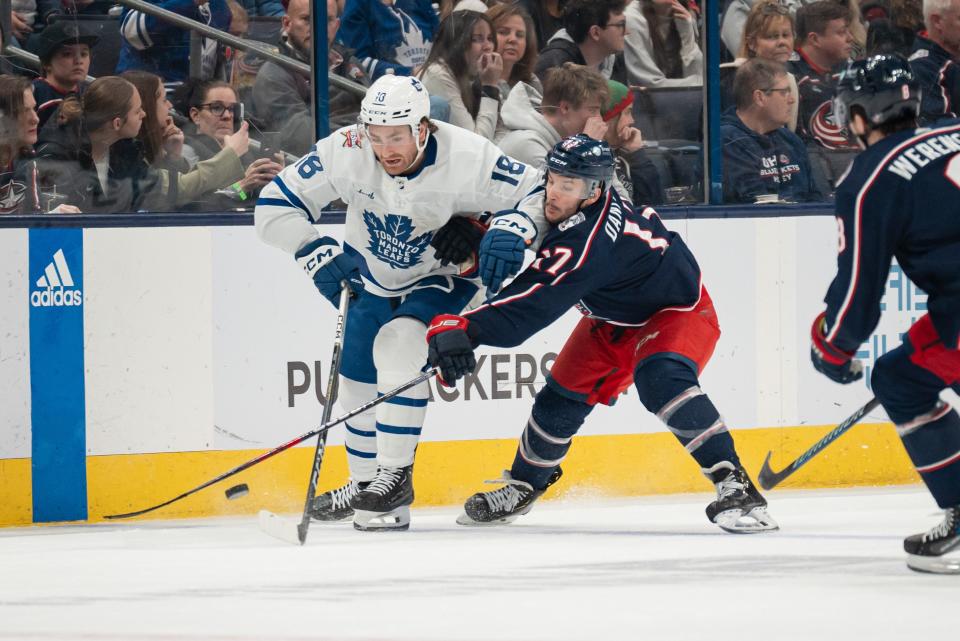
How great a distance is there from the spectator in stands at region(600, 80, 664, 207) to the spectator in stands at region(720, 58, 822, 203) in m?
0.27

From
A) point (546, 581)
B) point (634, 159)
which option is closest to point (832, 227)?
point (634, 159)

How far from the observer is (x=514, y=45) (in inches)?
197

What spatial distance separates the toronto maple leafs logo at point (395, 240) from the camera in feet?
13.1

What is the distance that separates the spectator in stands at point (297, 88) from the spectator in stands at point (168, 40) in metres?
0.19

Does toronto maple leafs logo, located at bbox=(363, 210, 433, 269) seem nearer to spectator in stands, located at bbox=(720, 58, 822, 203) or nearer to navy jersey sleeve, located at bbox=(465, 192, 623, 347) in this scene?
navy jersey sleeve, located at bbox=(465, 192, 623, 347)

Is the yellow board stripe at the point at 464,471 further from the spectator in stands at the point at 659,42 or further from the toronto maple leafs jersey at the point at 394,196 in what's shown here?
the spectator in stands at the point at 659,42

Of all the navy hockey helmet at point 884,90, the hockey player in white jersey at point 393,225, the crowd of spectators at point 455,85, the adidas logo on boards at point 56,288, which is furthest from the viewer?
the crowd of spectators at point 455,85

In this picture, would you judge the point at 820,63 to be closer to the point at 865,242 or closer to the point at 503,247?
the point at 503,247

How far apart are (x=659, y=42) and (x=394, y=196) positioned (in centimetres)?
157

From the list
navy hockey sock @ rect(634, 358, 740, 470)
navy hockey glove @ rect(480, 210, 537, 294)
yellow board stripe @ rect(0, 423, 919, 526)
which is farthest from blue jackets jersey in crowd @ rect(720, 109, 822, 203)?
navy hockey glove @ rect(480, 210, 537, 294)

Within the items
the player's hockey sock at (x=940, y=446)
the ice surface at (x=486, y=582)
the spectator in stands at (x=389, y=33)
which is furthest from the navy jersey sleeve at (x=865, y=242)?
the spectator in stands at (x=389, y=33)

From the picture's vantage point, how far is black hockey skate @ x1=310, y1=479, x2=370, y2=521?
4312 millimetres

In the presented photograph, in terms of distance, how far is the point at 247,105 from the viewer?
476 centimetres

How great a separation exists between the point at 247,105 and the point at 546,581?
225cm
